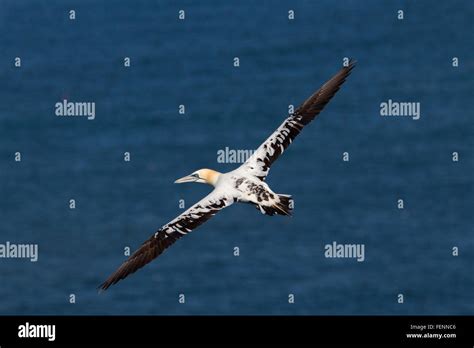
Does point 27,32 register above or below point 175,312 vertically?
above

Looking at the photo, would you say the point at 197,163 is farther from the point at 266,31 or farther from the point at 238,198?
the point at 238,198

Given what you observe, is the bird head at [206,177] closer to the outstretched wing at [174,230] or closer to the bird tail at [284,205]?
the outstretched wing at [174,230]

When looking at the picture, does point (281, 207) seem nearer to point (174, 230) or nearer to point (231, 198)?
point (231, 198)

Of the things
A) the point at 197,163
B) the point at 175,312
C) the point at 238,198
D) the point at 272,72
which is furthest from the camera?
the point at 272,72

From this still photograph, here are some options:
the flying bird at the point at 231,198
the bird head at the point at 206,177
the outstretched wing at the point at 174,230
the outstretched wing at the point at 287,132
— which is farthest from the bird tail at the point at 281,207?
the bird head at the point at 206,177

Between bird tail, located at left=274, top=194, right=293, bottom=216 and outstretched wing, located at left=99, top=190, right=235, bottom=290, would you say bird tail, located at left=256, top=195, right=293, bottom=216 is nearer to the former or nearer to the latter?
bird tail, located at left=274, top=194, right=293, bottom=216

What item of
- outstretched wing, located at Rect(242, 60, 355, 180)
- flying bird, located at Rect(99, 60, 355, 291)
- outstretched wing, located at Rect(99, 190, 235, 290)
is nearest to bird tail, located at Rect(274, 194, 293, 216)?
flying bird, located at Rect(99, 60, 355, 291)

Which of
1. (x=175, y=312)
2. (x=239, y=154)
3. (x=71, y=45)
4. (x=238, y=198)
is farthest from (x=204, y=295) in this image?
(x=71, y=45)

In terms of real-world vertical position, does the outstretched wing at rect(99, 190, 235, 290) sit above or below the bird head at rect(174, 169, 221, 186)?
below
